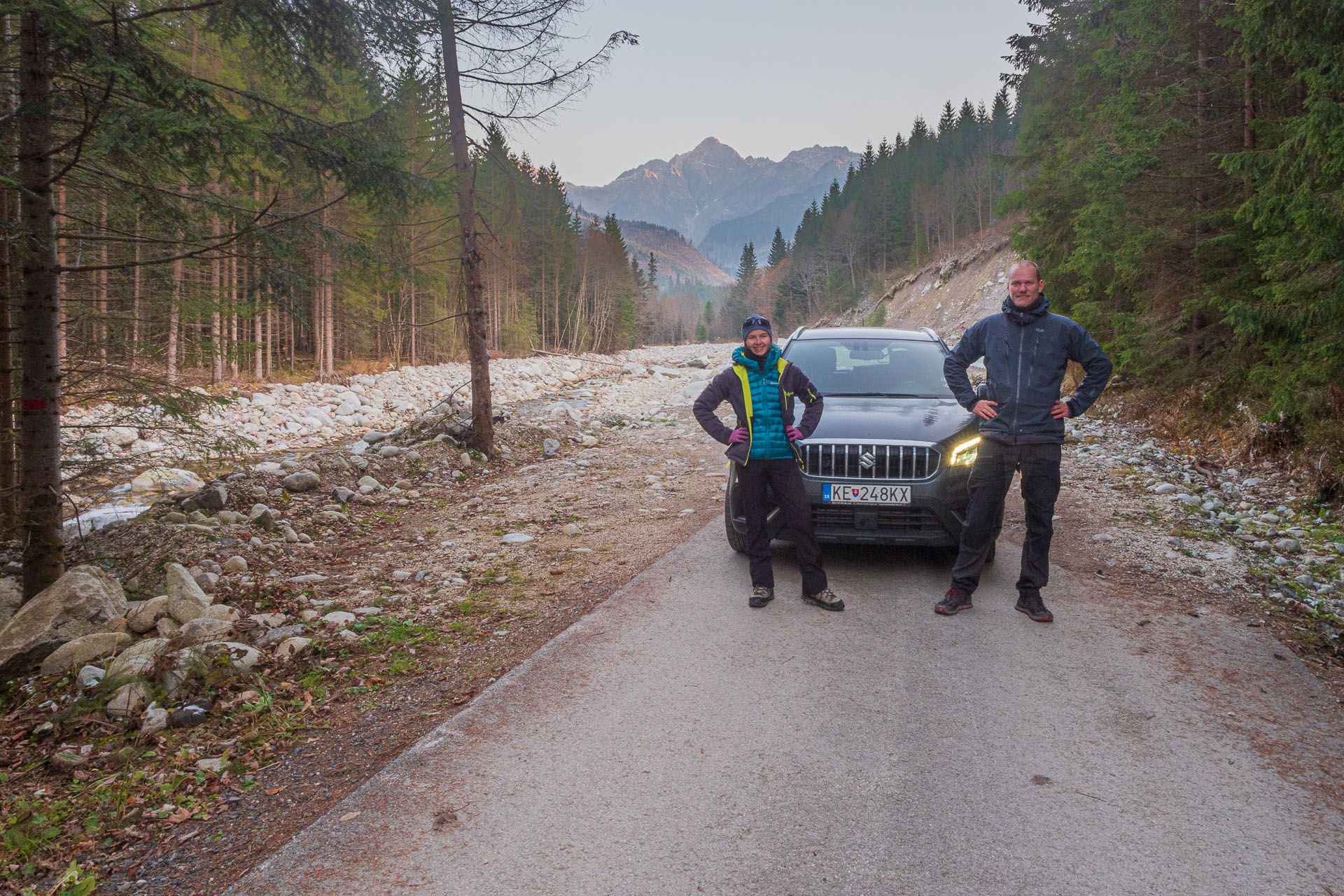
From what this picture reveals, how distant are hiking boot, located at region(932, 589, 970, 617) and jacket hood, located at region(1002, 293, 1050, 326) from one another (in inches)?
74.0

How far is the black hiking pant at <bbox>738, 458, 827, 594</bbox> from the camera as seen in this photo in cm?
516

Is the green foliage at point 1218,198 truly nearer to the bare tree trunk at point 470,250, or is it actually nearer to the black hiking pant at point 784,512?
the black hiking pant at point 784,512

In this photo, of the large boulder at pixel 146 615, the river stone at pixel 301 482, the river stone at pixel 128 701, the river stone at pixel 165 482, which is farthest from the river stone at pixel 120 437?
the river stone at pixel 128 701

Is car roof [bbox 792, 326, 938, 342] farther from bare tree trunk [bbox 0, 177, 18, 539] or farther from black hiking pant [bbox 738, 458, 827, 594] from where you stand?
bare tree trunk [bbox 0, 177, 18, 539]

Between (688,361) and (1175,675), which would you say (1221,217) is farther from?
(688,361)

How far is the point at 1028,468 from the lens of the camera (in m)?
4.94

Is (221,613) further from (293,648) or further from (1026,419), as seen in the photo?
(1026,419)

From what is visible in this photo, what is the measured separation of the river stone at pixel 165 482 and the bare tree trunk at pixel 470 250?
3923mm

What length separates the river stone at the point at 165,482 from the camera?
10.1m

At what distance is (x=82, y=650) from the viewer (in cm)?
445

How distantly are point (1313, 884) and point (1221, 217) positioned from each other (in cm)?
1055

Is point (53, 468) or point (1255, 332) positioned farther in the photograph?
point (1255, 332)

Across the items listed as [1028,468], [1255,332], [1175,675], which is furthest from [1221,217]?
[1175,675]

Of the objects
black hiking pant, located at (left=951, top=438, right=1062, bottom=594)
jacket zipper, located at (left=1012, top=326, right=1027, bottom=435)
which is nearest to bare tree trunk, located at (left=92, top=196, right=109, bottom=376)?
black hiking pant, located at (left=951, top=438, right=1062, bottom=594)
